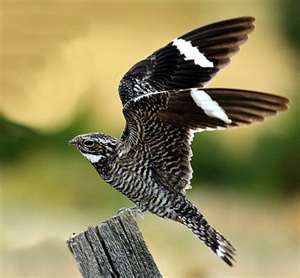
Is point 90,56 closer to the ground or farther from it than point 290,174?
farther from it

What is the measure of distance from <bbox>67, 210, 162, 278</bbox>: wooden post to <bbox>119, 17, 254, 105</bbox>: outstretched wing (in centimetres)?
107

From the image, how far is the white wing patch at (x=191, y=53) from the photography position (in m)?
4.46

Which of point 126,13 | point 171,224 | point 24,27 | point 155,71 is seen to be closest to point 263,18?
point 126,13

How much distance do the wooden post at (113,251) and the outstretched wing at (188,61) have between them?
1072mm

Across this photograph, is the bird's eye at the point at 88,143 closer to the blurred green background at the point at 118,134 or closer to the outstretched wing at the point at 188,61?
the outstretched wing at the point at 188,61

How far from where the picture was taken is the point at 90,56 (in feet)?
32.0

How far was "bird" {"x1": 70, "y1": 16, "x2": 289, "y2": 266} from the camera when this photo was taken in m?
3.89

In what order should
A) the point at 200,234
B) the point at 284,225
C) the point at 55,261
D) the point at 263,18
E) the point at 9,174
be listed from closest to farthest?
the point at 200,234, the point at 55,261, the point at 284,225, the point at 9,174, the point at 263,18

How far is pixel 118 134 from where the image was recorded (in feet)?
28.2

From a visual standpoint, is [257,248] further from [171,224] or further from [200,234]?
[200,234]

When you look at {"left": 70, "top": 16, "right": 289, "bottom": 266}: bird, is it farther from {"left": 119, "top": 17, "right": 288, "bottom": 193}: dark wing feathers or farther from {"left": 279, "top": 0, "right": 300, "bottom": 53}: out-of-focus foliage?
{"left": 279, "top": 0, "right": 300, "bottom": 53}: out-of-focus foliage

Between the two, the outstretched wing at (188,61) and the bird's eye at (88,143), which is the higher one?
the outstretched wing at (188,61)

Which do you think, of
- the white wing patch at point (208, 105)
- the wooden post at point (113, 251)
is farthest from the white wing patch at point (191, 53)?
the wooden post at point (113, 251)

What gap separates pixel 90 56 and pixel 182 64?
5.21 meters
